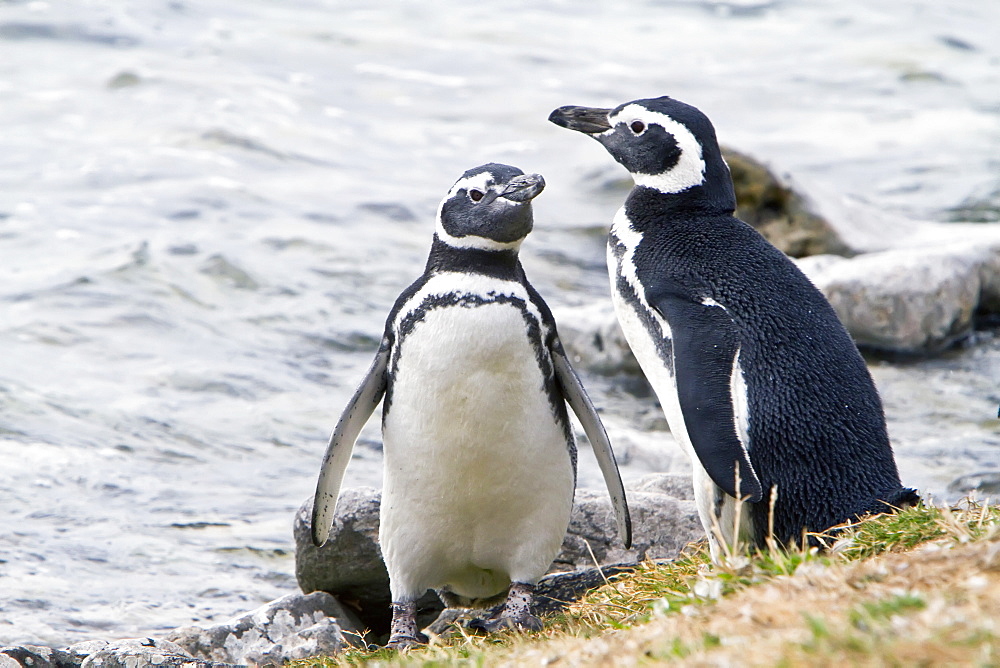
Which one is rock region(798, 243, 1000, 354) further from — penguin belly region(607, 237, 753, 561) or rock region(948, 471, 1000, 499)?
penguin belly region(607, 237, 753, 561)

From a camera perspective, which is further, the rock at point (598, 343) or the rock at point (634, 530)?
the rock at point (598, 343)

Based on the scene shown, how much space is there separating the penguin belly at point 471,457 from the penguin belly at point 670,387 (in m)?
0.40

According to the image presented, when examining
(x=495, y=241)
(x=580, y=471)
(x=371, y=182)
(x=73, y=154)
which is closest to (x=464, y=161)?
(x=371, y=182)

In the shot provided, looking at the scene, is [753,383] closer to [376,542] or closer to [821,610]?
[821,610]

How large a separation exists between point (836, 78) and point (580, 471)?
15036mm

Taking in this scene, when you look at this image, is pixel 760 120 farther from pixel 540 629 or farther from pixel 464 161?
pixel 540 629

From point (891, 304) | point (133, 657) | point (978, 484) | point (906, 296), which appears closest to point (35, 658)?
point (133, 657)

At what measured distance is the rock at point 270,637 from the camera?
15.5 ft

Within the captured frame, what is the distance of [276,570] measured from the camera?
6.36 m

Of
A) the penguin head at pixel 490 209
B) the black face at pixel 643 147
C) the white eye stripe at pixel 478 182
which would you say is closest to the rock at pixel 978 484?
the black face at pixel 643 147

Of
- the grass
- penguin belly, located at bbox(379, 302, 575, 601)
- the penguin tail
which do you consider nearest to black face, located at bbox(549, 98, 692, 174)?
penguin belly, located at bbox(379, 302, 575, 601)

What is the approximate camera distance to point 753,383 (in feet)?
14.1

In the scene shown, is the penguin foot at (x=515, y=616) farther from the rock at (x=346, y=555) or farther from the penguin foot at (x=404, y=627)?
the rock at (x=346, y=555)

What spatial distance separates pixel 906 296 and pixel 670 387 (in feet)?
15.8
